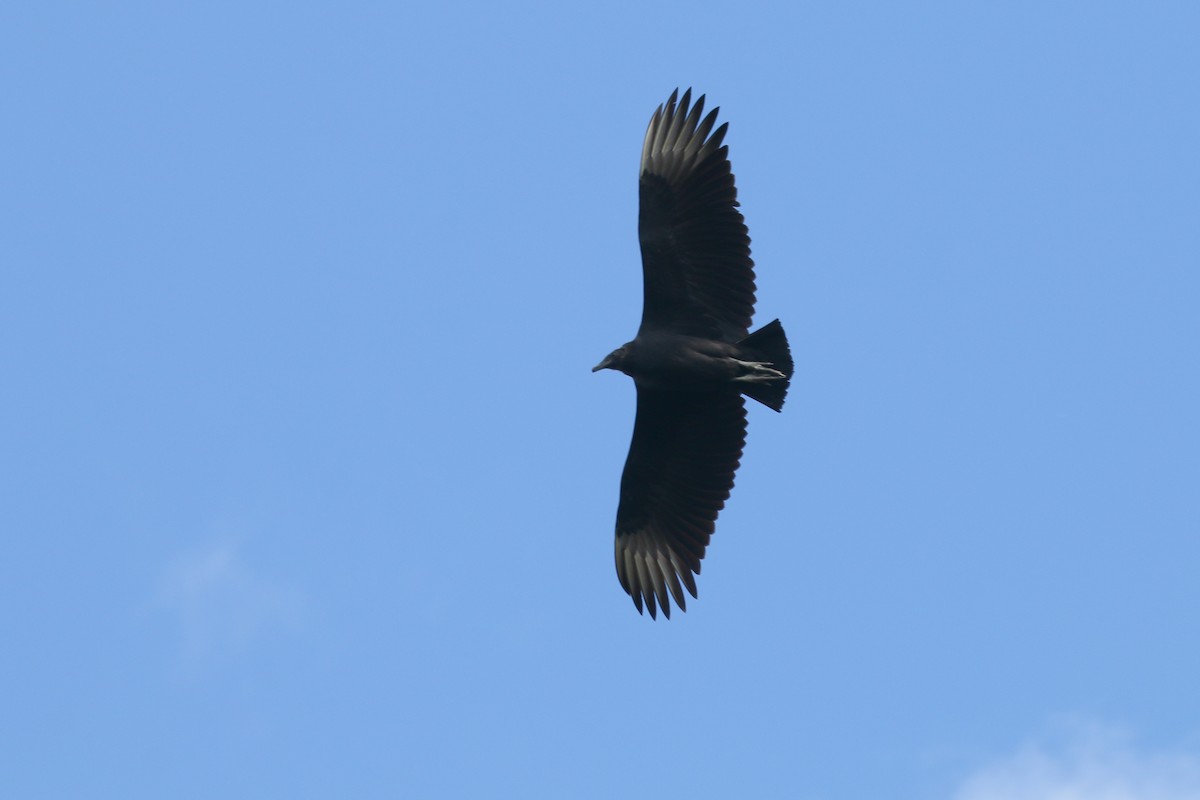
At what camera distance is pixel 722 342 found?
1338 cm

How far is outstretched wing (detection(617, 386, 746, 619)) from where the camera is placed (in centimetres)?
1395

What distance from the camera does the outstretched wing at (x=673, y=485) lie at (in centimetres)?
1395

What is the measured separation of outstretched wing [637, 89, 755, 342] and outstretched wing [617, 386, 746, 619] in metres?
0.69

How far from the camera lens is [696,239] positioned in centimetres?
1338

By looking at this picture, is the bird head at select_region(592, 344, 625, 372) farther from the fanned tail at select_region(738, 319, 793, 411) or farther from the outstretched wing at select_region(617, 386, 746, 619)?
the fanned tail at select_region(738, 319, 793, 411)

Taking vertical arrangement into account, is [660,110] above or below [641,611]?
above

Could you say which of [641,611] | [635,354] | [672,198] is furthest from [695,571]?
[672,198]

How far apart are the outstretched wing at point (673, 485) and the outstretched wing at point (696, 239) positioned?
69cm

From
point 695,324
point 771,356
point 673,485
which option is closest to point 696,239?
point 695,324

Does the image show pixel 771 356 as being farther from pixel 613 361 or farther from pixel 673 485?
pixel 673 485

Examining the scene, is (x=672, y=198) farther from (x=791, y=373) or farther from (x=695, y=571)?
(x=695, y=571)

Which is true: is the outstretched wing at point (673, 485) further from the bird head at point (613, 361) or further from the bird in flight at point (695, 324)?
the bird head at point (613, 361)

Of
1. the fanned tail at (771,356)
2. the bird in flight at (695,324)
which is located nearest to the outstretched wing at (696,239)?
the bird in flight at (695,324)

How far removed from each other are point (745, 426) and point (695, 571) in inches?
52.4
